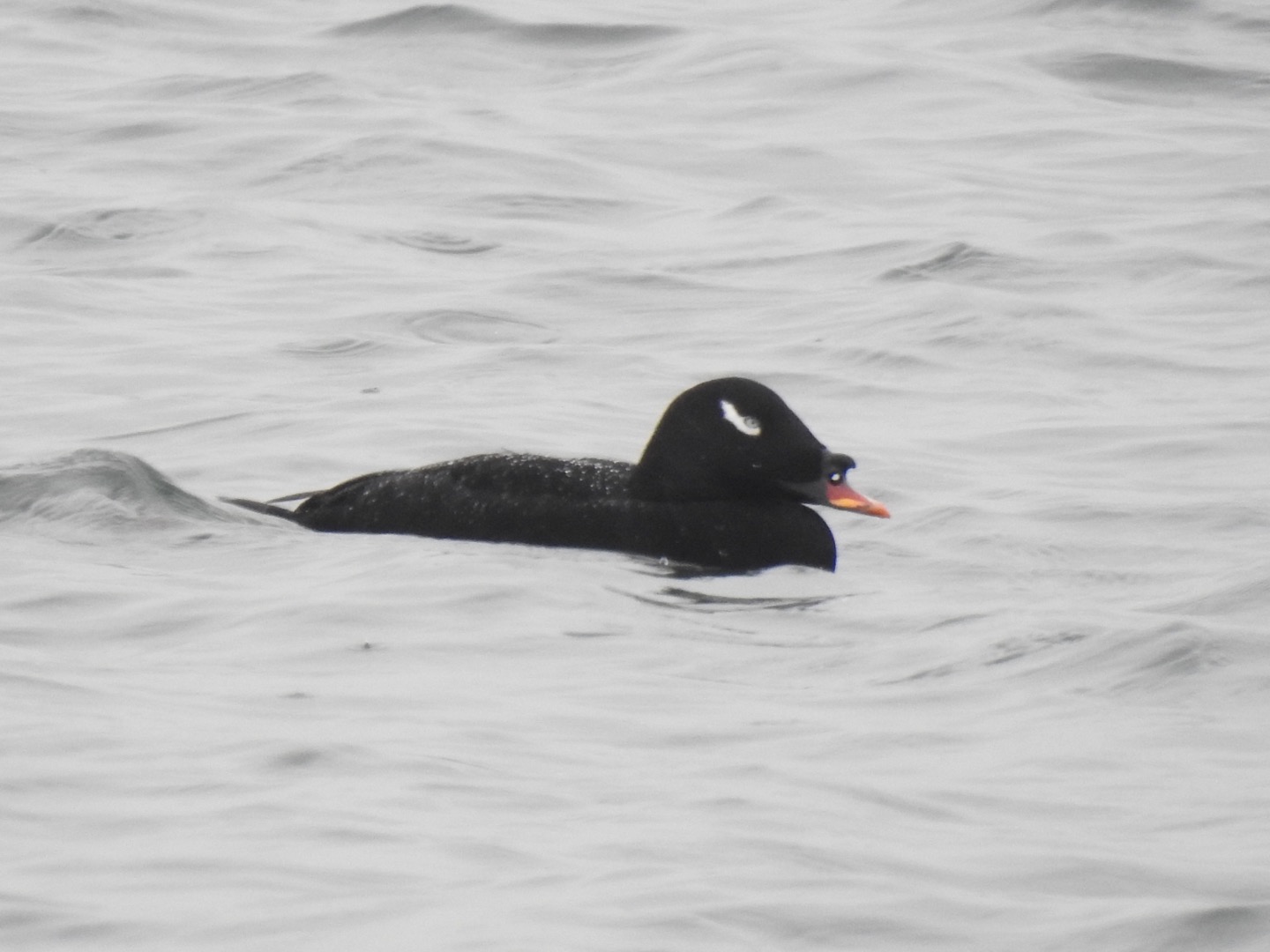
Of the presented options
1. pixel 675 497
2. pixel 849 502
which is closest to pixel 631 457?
pixel 675 497

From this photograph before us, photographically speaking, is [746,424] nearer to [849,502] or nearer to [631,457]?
[849,502]

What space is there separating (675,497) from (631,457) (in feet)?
5.09

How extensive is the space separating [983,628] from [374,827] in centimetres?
251

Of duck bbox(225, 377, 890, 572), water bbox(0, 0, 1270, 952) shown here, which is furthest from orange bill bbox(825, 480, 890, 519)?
water bbox(0, 0, 1270, 952)

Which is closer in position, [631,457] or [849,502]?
[849,502]

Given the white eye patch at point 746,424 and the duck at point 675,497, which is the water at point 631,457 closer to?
the duck at point 675,497

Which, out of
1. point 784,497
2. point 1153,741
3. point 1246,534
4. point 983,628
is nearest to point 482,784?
point 1153,741

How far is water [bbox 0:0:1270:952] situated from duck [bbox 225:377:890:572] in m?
0.15

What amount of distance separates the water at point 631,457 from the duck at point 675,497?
0.15m

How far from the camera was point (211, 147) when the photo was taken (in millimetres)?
15680

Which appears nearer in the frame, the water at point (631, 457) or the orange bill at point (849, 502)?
the water at point (631, 457)

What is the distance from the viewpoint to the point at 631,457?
9891mm

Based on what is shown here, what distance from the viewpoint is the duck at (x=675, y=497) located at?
821 cm

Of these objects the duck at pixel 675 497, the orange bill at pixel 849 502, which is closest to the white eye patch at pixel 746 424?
the duck at pixel 675 497
